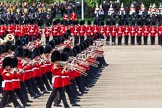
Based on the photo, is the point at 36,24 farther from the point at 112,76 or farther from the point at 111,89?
the point at 111,89

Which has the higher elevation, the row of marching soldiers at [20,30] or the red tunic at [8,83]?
the red tunic at [8,83]

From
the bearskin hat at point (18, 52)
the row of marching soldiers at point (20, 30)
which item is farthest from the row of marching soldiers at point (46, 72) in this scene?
the row of marching soldiers at point (20, 30)

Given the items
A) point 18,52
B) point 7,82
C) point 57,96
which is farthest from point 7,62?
point 18,52

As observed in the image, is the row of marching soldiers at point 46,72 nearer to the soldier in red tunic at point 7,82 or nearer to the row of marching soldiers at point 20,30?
the soldier in red tunic at point 7,82

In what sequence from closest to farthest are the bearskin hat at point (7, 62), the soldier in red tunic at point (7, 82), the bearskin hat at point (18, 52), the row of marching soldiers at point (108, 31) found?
the soldier in red tunic at point (7, 82)
the bearskin hat at point (7, 62)
the bearskin hat at point (18, 52)
the row of marching soldiers at point (108, 31)

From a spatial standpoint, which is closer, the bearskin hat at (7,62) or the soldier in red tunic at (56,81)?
the soldier in red tunic at (56,81)

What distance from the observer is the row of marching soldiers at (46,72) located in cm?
1756

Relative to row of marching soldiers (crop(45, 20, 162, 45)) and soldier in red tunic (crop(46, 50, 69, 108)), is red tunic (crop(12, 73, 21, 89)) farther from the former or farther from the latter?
row of marching soldiers (crop(45, 20, 162, 45))

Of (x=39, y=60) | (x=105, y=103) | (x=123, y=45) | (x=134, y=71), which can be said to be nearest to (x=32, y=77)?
(x=39, y=60)

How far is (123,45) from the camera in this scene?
125ft

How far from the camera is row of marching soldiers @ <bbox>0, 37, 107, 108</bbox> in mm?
17562

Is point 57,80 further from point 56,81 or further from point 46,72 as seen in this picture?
point 46,72

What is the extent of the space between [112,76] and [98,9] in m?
23.9

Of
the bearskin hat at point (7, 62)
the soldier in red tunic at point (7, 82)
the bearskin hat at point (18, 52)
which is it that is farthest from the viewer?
the bearskin hat at point (18, 52)
